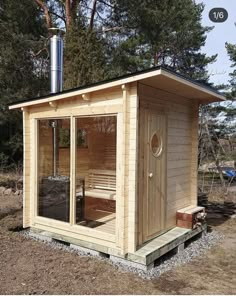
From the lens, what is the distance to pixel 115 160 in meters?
4.55

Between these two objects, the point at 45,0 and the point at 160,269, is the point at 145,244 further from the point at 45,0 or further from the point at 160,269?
the point at 45,0

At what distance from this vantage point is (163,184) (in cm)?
463

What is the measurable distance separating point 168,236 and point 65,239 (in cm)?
150

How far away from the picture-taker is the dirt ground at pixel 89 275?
337cm

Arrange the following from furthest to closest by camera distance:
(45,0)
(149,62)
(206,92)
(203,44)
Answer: (203,44) → (149,62) → (45,0) → (206,92)

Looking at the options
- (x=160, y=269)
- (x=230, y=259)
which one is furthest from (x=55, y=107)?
(x=230, y=259)

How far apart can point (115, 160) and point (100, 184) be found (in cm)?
74

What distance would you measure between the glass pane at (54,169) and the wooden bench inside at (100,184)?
0.42 meters

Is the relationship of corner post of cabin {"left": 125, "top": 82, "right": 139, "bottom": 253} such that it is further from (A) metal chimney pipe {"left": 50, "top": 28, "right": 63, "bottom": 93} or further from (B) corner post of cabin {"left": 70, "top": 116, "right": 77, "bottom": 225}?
(A) metal chimney pipe {"left": 50, "top": 28, "right": 63, "bottom": 93}

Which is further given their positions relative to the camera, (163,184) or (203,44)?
(203,44)

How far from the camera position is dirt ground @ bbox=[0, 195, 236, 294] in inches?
133

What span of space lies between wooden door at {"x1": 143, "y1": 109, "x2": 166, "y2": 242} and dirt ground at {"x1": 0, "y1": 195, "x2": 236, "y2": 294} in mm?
685

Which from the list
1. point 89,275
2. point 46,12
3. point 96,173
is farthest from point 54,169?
point 46,12

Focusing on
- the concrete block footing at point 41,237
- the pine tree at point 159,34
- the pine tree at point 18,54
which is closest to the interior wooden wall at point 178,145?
the concrete block footing at point 41,237
